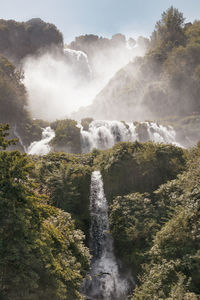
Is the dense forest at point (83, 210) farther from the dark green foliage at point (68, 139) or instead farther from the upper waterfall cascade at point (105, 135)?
the upper waterfall cascade at point (105, 135)

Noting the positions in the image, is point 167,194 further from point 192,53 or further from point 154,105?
point 192,53

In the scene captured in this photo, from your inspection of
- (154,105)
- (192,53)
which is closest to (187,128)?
(154,105)

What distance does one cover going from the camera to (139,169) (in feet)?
57.6

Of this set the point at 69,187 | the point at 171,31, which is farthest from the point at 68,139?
the point at 171,31

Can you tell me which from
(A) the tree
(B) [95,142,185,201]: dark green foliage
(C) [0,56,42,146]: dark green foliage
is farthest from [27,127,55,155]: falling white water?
Answer: (A) the tree

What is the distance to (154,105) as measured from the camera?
2408 inches

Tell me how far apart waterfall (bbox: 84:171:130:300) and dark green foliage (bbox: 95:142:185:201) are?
96cm

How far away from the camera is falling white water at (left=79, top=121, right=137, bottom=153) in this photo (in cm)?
3700

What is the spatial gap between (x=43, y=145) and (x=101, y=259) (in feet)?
88.9

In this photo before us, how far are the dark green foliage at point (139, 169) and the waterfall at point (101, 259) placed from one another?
965mm

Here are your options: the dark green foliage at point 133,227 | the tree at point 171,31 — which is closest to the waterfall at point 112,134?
the dark green foliage at point 133,227

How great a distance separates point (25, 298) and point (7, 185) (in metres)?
3.25

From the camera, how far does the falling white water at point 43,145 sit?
37109 millimetres

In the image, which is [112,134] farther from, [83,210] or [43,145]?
[83,210]
